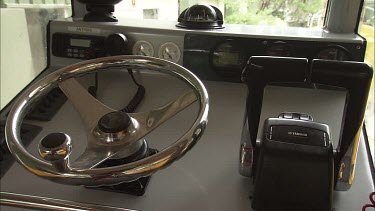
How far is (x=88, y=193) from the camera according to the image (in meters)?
0.61

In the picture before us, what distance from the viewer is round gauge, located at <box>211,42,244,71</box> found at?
97 cm

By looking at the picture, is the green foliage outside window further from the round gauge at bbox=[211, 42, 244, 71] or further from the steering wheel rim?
the steering wheel rim

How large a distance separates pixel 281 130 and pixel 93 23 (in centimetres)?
75

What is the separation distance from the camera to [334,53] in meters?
0.92

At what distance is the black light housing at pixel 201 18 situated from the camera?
3.37ft

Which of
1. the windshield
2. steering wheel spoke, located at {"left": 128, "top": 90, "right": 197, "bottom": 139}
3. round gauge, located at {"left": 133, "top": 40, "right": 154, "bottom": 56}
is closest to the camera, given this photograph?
steering wheel spoke, located at {"left": 128, "top": 90, "right": 197, "bottom": 139}

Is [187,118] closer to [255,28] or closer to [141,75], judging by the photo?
[141,75]

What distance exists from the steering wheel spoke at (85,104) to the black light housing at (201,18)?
0.48 meters

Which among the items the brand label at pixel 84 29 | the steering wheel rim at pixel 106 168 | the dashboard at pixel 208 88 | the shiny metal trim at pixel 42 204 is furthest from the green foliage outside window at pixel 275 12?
the shiny metal trim at pixel 42 204

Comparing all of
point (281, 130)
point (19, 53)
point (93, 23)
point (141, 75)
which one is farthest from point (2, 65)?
point (281, 130)

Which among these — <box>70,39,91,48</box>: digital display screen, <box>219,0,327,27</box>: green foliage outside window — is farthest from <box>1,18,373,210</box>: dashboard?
<box>219,0,327,27</box>: green foliage outside window

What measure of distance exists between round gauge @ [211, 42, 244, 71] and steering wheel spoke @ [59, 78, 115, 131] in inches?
17.7

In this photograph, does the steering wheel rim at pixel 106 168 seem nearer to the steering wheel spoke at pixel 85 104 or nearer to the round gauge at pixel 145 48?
the steering wheel spoke at pixel 85 104

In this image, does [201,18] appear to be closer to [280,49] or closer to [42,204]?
[280,49]
